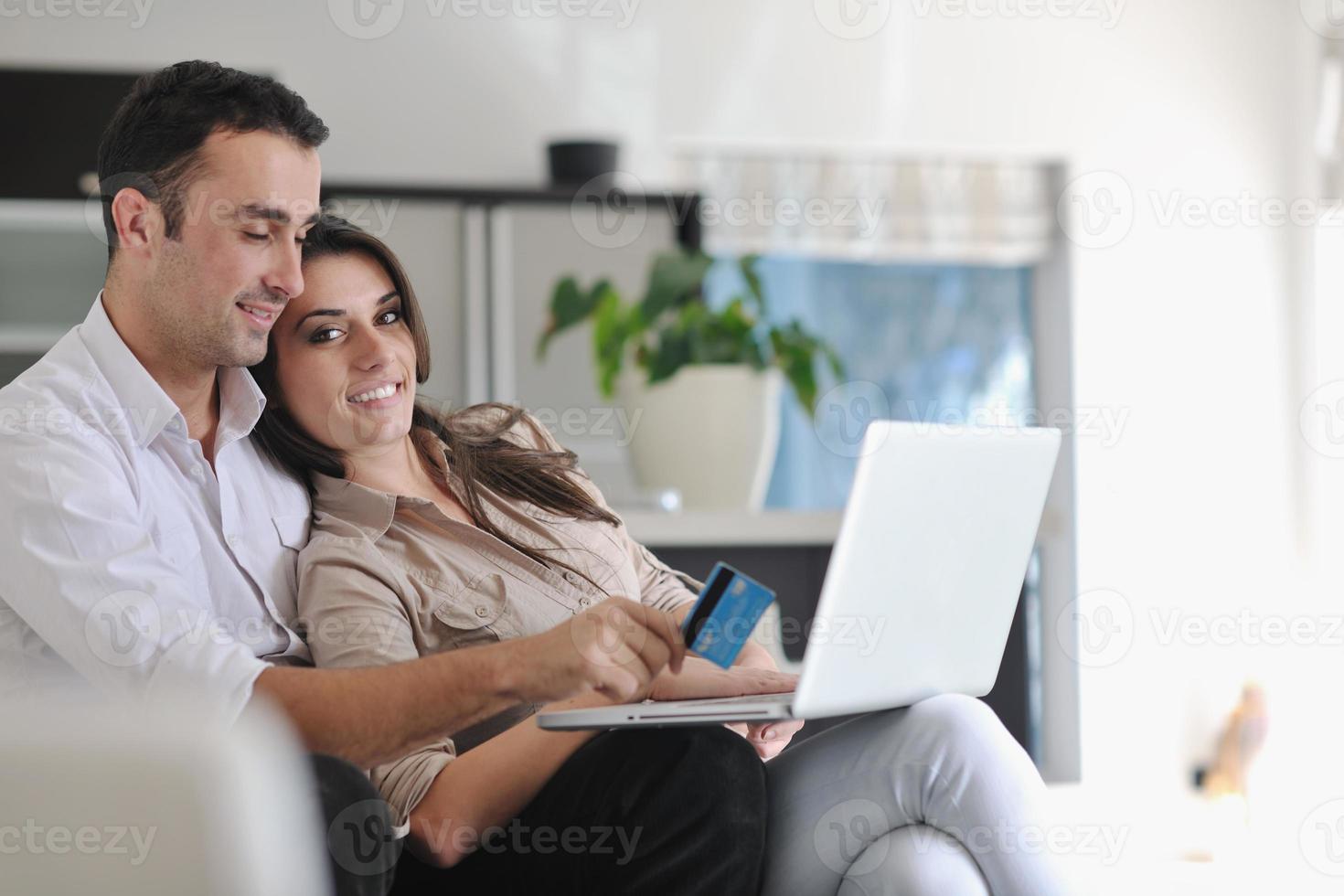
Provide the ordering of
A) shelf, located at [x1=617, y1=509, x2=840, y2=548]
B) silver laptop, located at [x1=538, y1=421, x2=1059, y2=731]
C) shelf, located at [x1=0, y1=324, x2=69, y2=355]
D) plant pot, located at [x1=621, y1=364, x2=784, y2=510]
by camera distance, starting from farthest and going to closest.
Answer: shelf, located at [x1=0, y1=324, x2=69, y2=355] < plant pot, located at [x1=621, y1=364, x2=784, y2=510] < shelf, located at [x1=617, y1=509, x2=840, y2=548] < silver laptop, located at [x1=538, y1=421, x2=1059, y2=731]

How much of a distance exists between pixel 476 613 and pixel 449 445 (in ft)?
1.00

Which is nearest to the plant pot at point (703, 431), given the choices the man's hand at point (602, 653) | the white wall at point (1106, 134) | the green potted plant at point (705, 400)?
the green potted plant at point (705, 400)

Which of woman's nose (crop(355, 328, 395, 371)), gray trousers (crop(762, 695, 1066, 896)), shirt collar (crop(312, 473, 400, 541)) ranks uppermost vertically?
woman's nose (crop(355, 328, 395, 371))

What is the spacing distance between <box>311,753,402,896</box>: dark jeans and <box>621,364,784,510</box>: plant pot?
166 cm

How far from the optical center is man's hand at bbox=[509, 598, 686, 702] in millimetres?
1129

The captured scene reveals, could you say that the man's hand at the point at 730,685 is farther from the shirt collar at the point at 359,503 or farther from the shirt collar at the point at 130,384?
the shirt collar at the point at 130,384

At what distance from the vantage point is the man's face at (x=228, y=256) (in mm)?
1363

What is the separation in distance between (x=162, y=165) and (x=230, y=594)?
0.45 metres

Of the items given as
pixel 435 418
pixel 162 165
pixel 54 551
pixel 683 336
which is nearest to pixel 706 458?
pixel 683 336

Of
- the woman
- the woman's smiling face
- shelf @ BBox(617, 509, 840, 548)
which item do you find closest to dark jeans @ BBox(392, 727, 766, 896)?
the woman

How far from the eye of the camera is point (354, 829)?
1033 mm

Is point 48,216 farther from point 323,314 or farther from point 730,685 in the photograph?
point 730,685

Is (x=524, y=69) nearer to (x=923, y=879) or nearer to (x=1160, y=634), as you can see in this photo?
(x=1160, y=634)

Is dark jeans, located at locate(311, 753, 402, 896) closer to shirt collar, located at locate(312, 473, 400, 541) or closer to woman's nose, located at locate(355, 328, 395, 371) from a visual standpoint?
shirt collar, located at locate(312, 473, 400, 541)
